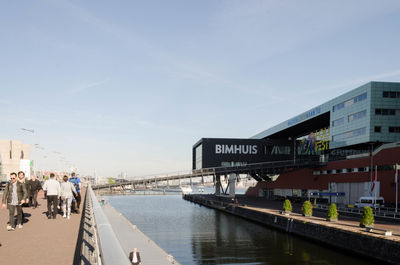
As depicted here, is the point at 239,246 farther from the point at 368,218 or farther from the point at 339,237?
the point at 368,218

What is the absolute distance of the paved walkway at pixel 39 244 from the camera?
9.28 m

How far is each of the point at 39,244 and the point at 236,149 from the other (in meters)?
84.6

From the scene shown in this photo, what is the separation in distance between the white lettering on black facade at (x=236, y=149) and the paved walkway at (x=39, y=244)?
78807mm

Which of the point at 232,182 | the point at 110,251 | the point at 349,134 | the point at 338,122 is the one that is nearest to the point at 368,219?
the point at 110,251

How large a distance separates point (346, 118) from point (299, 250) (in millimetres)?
44159

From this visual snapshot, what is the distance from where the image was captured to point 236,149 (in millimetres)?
94938

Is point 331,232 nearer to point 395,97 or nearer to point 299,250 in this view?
point 299,250

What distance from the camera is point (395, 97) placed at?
6359 centimetres

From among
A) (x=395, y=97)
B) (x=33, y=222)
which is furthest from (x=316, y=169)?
(x=33, y=222)

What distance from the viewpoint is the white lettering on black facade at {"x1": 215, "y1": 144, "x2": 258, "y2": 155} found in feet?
311

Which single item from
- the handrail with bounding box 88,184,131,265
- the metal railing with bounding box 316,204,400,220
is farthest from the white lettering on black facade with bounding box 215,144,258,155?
the handrail with bounding box 88,184,131,265

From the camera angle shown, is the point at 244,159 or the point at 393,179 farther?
the point at 244,159

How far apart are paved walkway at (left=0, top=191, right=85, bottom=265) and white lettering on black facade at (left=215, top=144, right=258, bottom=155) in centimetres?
7881

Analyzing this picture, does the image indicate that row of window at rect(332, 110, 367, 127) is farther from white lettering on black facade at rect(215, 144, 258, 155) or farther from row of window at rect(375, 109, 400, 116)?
white lettering on black facade at rect(215, 144, 258, 155)
